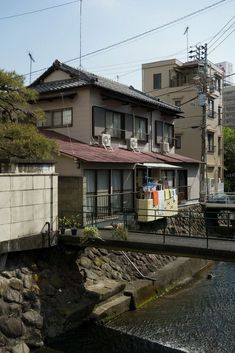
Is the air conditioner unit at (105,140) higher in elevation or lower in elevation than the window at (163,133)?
lower

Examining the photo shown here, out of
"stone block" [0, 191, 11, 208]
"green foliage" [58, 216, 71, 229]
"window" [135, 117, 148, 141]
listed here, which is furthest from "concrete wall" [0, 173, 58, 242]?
"window" [135, 117, 148, 141]

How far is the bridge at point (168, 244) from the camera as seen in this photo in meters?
14.4

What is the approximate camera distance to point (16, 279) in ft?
49.2

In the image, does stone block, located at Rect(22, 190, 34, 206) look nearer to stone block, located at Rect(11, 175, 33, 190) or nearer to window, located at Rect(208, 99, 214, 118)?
stone block, located at Rect(11, 175, 33, 190)

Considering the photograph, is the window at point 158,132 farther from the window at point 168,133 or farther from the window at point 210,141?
the window at point 210,141

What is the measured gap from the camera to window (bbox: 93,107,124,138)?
2575 cm

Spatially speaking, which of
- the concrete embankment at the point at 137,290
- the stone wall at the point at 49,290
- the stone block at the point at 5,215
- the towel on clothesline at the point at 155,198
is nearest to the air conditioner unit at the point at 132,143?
the towel on clothesline at the point at 155,198

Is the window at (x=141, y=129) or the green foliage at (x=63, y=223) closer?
the green foliage at (x=63, y=223)

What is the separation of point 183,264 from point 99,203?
6.19 m

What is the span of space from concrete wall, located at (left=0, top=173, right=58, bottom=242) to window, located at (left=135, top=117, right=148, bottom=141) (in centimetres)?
1385

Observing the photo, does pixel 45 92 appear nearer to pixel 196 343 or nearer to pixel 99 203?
pixel 99 203

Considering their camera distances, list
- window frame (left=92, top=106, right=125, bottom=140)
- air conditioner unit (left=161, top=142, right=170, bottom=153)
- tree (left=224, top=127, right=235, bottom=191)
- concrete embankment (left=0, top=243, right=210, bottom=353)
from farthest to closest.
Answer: tree (left=224, top=127, right=235, bottom=191) < air conditioner unit (left=161, top=142, right=170, bottom=153) < window frame (left=92, top=106, right=125, bottom=140) < concrete embankment (left=0, top=243, right=210, bottom=353)

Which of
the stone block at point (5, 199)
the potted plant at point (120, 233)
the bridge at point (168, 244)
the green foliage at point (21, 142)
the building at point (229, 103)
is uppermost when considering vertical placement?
the building at point (229, 103)

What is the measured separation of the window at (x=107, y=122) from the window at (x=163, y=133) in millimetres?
5308
